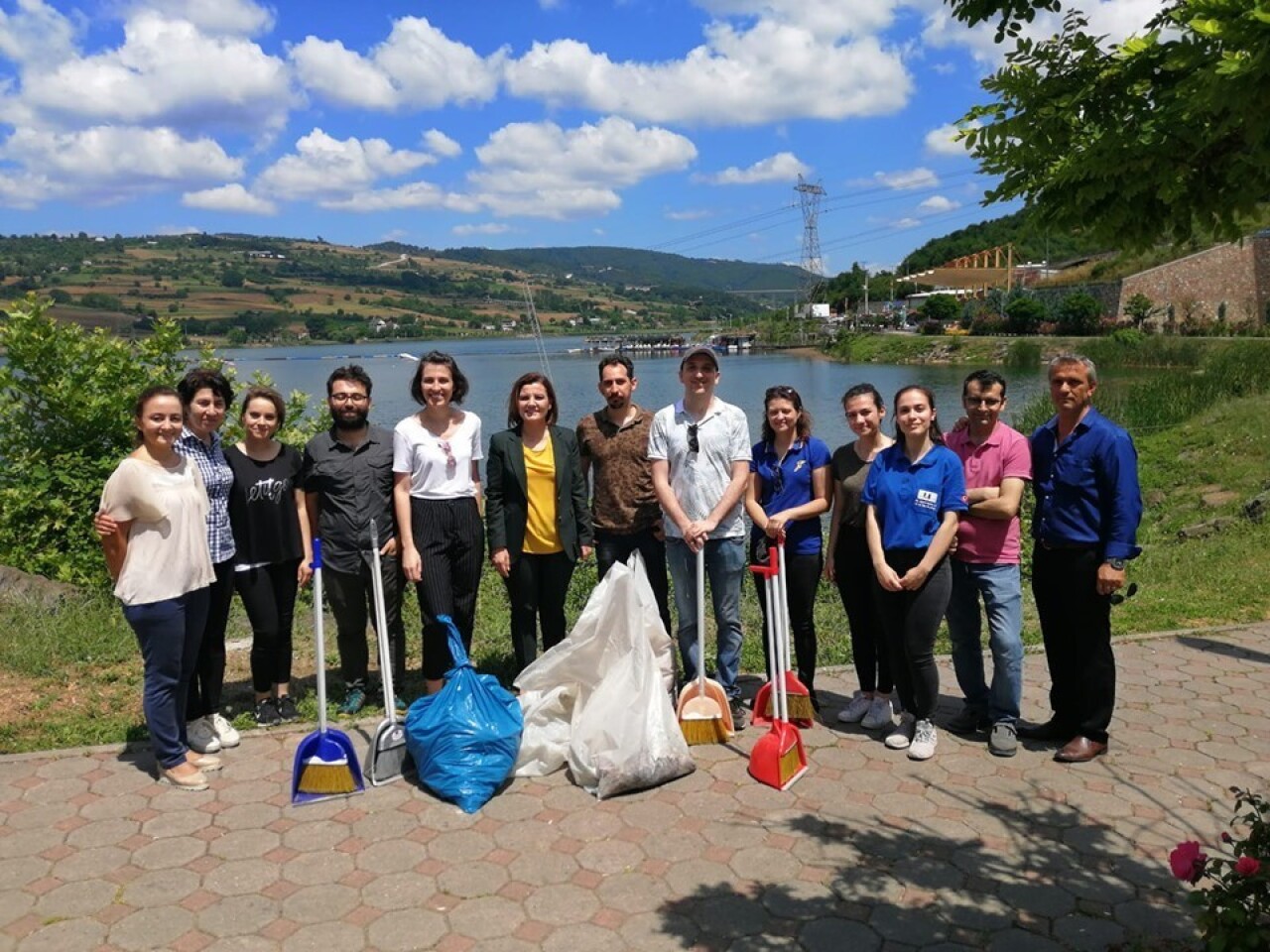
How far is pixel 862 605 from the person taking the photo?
15.3 feet

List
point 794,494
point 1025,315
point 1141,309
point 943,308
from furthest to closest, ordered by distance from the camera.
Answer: point 943,308 → point 1025,315 → point 1141,309 → point 794,494

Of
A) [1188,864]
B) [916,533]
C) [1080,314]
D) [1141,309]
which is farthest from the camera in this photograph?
[1080,314]

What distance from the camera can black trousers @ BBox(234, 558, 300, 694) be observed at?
4.60 metres

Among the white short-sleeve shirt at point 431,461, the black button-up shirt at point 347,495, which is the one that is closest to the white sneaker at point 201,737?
the black button-up shirt at point 347,495

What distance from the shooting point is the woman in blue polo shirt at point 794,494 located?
4621mm

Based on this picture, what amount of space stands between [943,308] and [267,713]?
76.9 m

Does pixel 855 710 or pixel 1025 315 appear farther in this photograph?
pixel 1025 315

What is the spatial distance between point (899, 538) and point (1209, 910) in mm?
2057

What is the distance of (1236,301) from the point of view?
47.9m

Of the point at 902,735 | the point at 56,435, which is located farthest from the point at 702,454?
the point at 56,435

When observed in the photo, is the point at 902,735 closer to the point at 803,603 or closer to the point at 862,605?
the point at 862,605

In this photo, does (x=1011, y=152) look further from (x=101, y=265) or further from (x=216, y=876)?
(x=101, y=265)

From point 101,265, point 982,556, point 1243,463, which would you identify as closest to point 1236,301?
point 1243,463

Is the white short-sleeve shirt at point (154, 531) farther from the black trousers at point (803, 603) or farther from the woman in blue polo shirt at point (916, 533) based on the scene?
the woman in blue polo shirt at point (916, 533)
